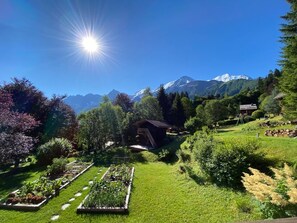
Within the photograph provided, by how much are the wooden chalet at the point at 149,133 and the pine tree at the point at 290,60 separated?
14285 mm

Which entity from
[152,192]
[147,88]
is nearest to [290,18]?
[152,192]

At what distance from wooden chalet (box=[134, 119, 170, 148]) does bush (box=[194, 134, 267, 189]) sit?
55.4ft

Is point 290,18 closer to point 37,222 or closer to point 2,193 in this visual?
point 37,222

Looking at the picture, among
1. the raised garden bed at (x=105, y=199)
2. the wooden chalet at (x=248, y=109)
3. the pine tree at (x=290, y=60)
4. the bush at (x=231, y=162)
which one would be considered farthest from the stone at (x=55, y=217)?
the wooden chalet at (x=248, y=109)

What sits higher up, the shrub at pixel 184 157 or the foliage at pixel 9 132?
the foliage at pixel 9 132

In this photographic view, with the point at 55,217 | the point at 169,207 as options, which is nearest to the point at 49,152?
the point at 55,217

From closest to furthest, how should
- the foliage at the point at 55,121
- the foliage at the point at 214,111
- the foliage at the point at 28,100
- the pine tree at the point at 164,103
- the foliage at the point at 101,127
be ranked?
the foliage at the point at 28,100, the foliage at the point at 101,127, the foliage at the point at 55,121, the foliage at the point at 214,111, the pine tree at the point at 164,103

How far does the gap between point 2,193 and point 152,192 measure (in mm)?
8020

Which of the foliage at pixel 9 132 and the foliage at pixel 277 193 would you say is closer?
the foliage at pixel 277 193

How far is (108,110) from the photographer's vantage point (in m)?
25.9

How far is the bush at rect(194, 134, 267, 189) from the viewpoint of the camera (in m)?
8.88

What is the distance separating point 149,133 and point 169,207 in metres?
19.1

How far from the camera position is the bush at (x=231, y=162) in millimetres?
8875

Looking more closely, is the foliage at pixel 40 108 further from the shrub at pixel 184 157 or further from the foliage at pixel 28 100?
the shrub at pixel 184 157
